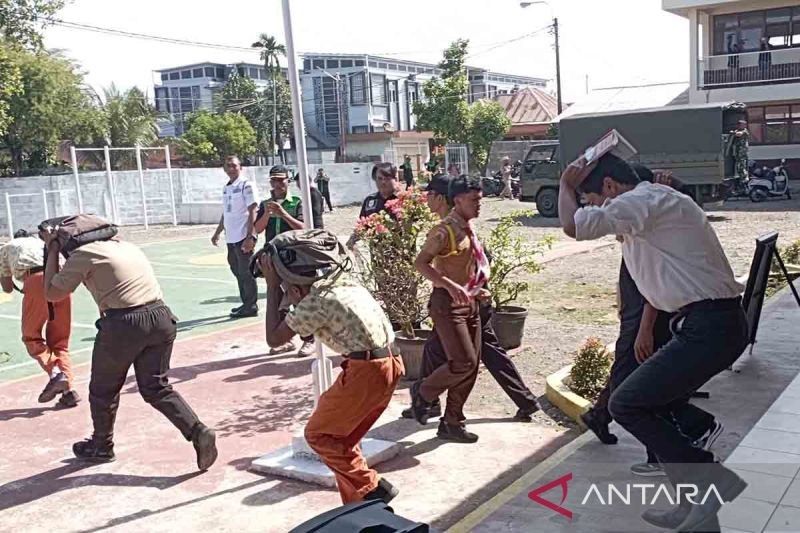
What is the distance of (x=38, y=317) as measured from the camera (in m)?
6.25

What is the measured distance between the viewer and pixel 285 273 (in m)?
3.53

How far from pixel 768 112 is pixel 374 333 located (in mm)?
28815

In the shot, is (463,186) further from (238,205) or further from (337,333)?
(238,205)

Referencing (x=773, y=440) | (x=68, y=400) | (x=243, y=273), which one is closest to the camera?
(x=773, y=440)

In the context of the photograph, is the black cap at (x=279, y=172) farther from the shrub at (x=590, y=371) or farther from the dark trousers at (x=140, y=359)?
the shrub at (x=590, y=371)

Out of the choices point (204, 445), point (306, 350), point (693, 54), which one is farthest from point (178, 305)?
point (693, 54)

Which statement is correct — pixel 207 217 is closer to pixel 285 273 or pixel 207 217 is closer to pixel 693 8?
pixel 693 8

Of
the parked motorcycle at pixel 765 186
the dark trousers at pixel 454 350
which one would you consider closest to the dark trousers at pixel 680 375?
the dark trousers at pixel 454 350

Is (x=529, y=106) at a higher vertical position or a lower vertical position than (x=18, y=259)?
higher

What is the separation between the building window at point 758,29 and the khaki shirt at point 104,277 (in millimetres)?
28640

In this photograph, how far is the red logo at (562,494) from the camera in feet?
12.8

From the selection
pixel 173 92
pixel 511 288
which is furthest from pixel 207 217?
pixel 173 92

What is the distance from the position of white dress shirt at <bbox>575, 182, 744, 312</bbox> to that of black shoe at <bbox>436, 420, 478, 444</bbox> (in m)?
2.01

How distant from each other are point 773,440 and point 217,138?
136 feet
